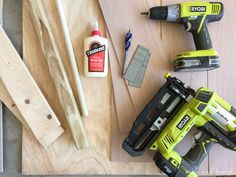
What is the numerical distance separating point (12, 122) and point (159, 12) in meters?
0.59

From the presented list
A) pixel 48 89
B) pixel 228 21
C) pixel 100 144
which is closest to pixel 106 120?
pixel 100 144

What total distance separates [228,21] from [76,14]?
0.51 metres

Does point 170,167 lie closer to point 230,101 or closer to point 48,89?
point 230,101

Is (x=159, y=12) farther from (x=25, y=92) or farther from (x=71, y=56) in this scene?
(x=25, y=92)

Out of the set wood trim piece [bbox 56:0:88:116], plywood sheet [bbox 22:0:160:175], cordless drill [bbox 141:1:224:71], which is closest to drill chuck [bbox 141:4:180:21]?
cordless drill [bbox 141:1:224:71]

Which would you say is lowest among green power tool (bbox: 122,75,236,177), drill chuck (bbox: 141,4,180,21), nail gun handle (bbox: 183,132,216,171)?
nail gun handle (bbox: 183,132,216,171)

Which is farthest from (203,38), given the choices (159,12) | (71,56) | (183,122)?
(71,56)

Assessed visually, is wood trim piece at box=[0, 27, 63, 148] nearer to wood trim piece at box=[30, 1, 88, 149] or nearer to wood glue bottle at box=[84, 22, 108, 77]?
wood trim piece at box=[30, 1, 88, 149]

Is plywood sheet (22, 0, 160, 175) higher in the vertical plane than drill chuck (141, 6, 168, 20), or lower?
lower

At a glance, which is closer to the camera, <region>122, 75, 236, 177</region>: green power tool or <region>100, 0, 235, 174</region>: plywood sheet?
<region>122, 75, 236, 177</region>: green power tool

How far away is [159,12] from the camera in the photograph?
90 centimetres

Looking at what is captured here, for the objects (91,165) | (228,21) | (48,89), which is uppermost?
(228,21)

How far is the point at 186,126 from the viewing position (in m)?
0.85

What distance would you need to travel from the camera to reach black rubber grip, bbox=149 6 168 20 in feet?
2.94
